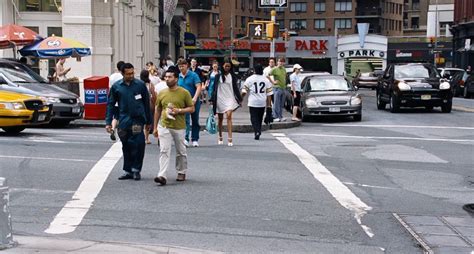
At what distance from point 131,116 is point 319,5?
87.0 meters

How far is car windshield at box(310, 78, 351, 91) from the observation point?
2245 cm

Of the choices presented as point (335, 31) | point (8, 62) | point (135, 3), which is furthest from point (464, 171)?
point (335, 31)

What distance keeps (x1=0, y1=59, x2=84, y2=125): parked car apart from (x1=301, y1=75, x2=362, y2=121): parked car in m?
6.93

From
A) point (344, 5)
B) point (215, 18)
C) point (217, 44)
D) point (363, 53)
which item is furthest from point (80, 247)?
point (344, 5)

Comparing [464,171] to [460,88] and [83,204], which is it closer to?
[83,204]

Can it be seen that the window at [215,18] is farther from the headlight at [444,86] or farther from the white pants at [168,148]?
the white pants at [168,148]

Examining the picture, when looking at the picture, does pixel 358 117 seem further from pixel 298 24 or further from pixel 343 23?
pixel 298 24

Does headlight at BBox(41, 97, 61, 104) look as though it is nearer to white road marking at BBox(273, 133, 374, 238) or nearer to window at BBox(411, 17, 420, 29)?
white road marking at BBox(273, 133, 374, 238)

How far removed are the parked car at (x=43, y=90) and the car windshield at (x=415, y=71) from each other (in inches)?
461

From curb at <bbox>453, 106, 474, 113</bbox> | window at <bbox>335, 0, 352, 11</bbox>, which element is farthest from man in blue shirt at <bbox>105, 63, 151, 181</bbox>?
window at <bbox>335, 0, 352, 11</bbox>

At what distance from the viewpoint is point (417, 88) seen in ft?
78.4

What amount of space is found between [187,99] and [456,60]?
55.3 metres

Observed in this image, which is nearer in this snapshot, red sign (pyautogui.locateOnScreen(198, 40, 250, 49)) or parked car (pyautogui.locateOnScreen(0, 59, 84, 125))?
parked car (pyautogui.locateOnScreen(0, 59, 84, 125))

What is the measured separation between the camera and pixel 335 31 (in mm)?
89375
